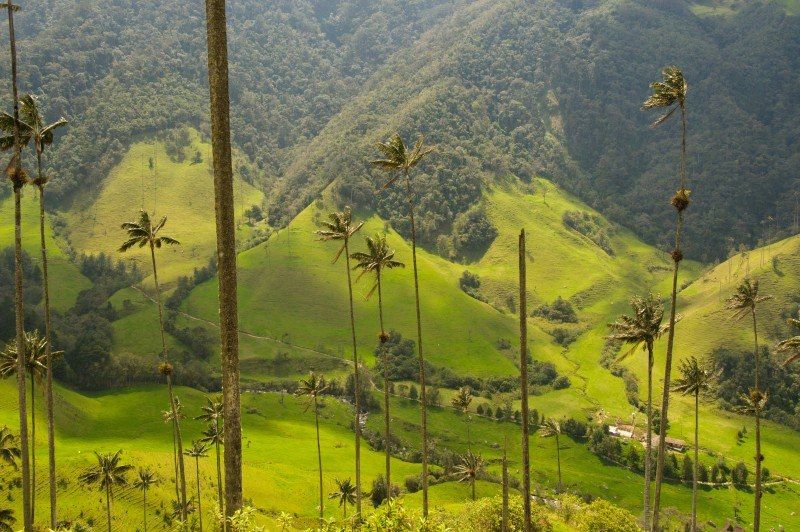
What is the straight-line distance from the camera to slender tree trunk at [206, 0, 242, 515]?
19.7 meters

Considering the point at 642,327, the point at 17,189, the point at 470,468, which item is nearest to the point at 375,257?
the point at 642,327

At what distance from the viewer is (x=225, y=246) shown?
19.8 metres

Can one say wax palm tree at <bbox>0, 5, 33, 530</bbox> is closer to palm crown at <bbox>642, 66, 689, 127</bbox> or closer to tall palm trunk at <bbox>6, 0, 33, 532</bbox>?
tall palm trunk at <bbox>6, 0, 33, 532</bbox>

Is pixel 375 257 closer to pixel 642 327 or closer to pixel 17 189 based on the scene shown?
pixel 642 327

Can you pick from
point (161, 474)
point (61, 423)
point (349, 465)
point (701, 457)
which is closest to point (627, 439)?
point (701, 457)

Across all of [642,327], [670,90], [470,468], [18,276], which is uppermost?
[670,90]

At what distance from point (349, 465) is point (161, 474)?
4959 centimetres

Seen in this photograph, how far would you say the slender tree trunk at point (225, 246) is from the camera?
19656mm

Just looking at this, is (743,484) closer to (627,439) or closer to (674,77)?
(627,439)

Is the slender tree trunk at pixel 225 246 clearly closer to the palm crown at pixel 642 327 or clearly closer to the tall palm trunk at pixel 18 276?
the tall palm trunk at pixel 18 276

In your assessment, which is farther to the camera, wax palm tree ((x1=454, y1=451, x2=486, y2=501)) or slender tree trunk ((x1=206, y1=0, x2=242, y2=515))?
wax palm tree ((x1=454, y1=451, x2=486, y2=501))

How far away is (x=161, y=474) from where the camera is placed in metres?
101

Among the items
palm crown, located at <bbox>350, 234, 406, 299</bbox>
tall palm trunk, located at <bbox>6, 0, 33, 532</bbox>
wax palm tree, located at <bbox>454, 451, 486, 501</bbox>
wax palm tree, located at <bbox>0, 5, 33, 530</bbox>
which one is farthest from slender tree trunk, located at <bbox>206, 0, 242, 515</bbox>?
wax palm tree, located at <bbox>454, 451, 486, 501</bbox>

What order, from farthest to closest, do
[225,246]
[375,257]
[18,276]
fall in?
[375,257] < [18,276] < [225,246]
